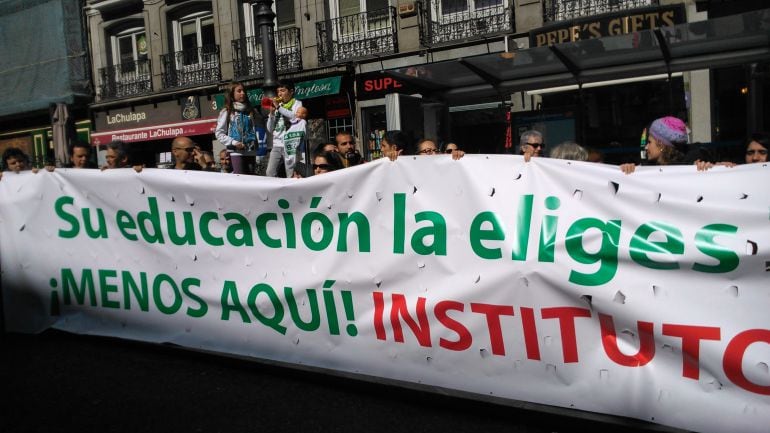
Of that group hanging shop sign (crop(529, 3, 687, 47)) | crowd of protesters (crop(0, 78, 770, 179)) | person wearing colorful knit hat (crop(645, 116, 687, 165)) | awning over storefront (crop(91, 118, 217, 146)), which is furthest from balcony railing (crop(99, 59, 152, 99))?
person wearing colorful knit hat (crop(645, 116, 687, 165))

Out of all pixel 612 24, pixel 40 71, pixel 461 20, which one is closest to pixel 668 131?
pixel 612 24

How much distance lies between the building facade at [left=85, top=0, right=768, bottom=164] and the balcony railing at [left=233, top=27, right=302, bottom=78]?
0.12 ft

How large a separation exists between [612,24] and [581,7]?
1.45 m

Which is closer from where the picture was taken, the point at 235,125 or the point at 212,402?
the point at 212,402

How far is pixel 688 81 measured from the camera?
1177cm

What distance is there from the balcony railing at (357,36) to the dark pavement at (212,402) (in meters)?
12.3

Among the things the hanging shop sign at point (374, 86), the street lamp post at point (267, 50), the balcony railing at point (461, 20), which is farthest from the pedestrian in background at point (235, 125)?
the hanging shop sign at point (374, 86)

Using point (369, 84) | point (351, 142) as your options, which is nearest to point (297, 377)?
point (351, 142)

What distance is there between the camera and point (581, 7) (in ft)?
42.3

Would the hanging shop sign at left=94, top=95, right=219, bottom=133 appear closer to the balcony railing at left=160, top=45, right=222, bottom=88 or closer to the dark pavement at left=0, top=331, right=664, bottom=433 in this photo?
the balcony railing at left=160, top=45, right=222, bottom=88

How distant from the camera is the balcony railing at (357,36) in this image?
614 inches

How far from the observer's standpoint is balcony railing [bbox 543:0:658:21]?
1245 cm

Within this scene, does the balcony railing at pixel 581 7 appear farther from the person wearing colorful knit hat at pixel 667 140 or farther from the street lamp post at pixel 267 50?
the person wearing colorful knit hat at pixel 667 140

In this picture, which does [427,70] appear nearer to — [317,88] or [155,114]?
[317,88]
